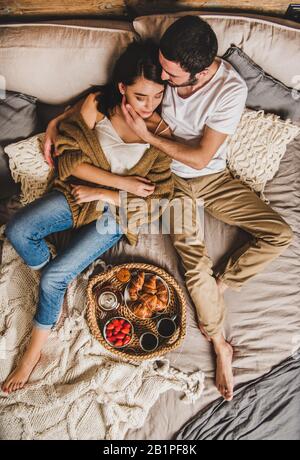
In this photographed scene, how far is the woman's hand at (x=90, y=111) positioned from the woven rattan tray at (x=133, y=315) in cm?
60

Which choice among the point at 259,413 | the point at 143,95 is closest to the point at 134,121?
the point at 143,95

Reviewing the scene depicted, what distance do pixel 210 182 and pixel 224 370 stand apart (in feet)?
2.57

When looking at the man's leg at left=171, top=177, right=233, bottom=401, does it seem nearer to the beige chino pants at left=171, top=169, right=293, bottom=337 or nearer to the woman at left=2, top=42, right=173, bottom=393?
the beige chino pants at left=171, top=169, right=293, bottom=337

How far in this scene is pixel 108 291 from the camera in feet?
5.23

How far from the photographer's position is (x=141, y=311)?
1548 mm

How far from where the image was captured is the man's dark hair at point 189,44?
1213 mm

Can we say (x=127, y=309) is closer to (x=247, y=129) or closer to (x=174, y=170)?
(x=174, y=170)

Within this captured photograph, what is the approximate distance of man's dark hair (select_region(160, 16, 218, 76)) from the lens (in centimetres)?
121

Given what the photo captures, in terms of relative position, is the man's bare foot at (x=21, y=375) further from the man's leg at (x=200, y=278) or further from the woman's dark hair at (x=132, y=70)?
the woman's dark hair at (x=132, y=70)

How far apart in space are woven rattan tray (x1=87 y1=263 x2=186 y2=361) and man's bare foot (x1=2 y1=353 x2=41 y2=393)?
0.89ft

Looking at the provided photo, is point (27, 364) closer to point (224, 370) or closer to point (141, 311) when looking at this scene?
point (141, 311)

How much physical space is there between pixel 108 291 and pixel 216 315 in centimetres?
46

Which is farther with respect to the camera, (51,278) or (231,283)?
(231,283)

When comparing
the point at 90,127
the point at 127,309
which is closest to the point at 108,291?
the point at 127,309
